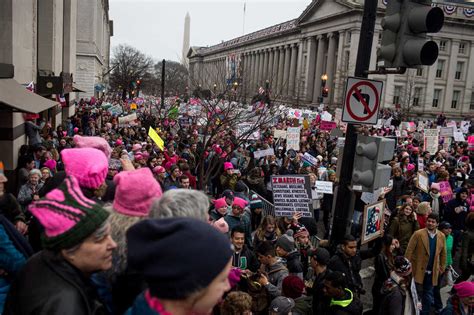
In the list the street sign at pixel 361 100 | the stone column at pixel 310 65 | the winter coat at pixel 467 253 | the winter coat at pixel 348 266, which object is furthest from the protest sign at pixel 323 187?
the stone column at pixel 310 65

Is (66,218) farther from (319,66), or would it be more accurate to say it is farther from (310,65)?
(310,65)

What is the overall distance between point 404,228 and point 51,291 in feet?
25.5

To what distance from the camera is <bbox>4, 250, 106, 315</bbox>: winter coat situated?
6.57 feet

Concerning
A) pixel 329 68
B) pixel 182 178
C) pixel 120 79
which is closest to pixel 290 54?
pixel 329 68

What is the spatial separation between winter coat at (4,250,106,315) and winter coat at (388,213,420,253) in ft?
24.5

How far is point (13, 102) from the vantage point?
29.6 feet

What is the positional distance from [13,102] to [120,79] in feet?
207

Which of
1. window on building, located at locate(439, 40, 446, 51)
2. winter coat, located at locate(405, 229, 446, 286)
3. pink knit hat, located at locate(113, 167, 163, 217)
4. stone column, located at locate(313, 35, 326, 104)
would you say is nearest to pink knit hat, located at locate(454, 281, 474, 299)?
winter coat, located at locate(405, 229, 446, 286)

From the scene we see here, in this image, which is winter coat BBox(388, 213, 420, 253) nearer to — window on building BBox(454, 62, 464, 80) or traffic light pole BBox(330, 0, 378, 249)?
traffic light pole BBox(330, 0, 378, 249)

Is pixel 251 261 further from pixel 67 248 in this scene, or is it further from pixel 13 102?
pixel 13 102

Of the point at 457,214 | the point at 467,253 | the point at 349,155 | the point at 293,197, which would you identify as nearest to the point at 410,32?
the point at 349,155

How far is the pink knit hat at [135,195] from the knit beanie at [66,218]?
1.37 feet

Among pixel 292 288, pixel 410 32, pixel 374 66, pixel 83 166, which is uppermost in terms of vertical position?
pixel 374 66

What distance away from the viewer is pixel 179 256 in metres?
1.75
